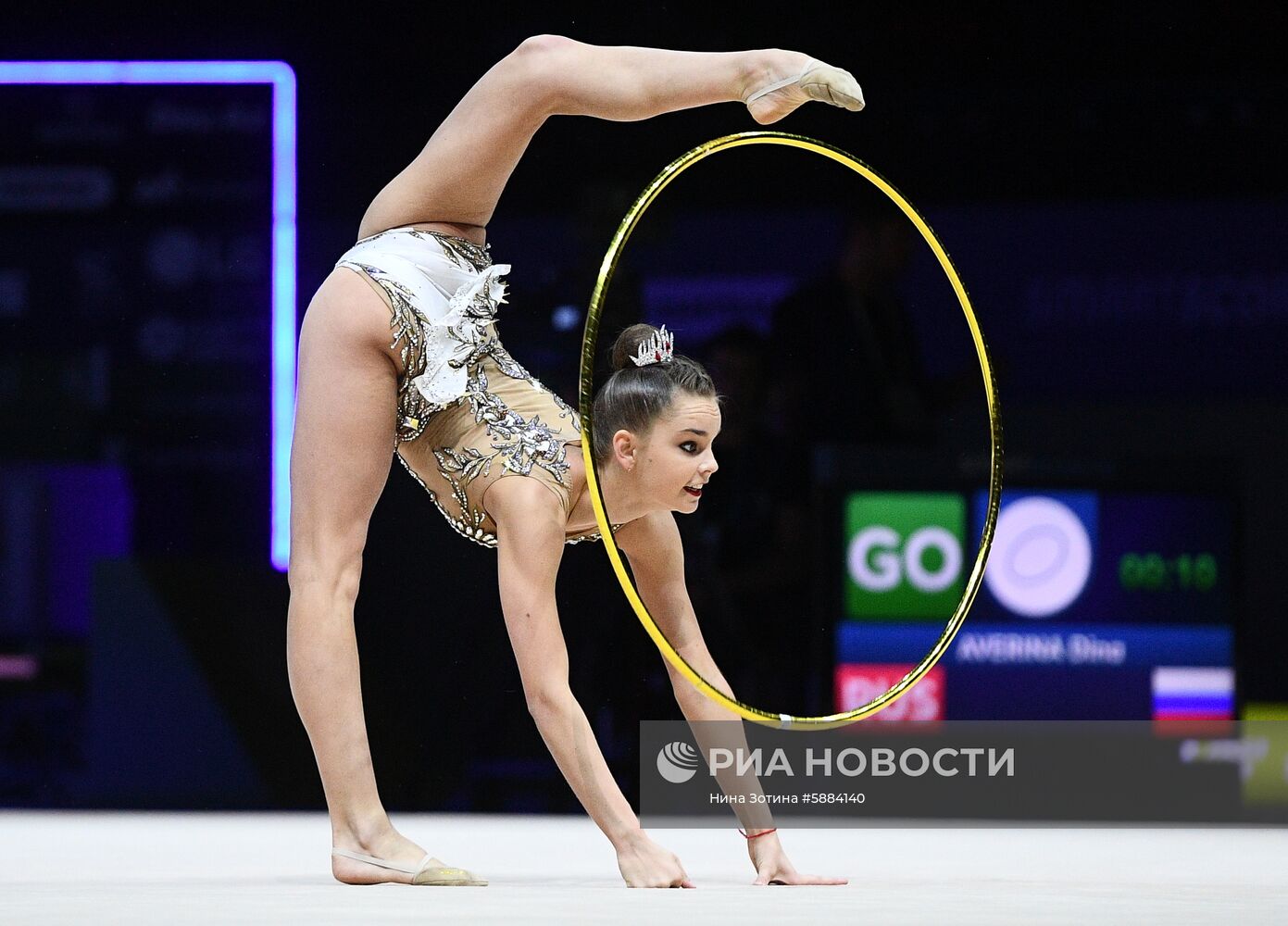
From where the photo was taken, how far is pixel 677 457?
2346 millimetres

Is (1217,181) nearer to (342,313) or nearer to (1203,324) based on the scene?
(1203,324)

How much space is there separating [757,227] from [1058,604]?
44.5 inches

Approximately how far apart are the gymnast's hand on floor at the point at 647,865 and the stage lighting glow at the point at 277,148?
2041mm

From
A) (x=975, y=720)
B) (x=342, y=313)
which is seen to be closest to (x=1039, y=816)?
(x=975, y=720)

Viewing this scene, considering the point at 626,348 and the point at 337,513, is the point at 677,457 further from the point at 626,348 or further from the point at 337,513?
the point at 337,513

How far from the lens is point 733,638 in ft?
13.0

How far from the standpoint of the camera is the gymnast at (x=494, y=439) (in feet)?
7.48

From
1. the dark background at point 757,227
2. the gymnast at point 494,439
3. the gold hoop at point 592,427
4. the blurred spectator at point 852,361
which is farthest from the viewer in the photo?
the dark background at point 757,227

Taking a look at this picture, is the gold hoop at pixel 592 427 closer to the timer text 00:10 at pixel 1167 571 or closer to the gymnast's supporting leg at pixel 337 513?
the gymnast's supporting leg at pixel 337 513

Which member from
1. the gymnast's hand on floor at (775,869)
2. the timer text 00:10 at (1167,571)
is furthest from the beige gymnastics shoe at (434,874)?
the timer text 00:10 at (1167,571)

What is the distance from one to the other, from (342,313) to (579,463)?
384 millimetres

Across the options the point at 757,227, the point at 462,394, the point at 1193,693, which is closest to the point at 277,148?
the point at 757,227

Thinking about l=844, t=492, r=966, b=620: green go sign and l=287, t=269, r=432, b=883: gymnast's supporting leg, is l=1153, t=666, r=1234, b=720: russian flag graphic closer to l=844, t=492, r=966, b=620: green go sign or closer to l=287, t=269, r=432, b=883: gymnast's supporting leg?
l=844, t=492, r=966, b=620: green go sign

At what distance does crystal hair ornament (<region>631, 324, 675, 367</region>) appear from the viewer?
93.2 inches
